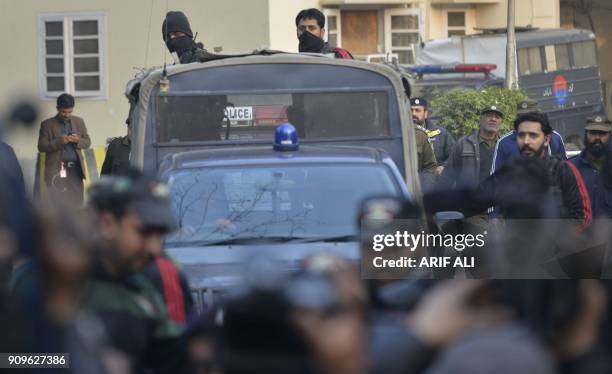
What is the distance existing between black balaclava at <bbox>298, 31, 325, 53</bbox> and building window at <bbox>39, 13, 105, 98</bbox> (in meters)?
13.4

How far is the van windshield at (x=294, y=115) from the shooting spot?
962 cm

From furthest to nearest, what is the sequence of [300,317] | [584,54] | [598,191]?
[584,54]
[598,191]
[300,317]

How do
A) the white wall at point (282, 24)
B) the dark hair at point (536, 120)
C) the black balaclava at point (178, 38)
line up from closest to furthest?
the dark hair at point (536, 120) < the black balaclava at point (178, 38) < the white wall at point (282, 24)

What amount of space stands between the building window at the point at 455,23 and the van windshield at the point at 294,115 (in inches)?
851

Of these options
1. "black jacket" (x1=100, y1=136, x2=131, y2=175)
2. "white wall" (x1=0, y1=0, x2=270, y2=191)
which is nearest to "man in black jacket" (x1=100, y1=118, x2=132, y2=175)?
"black jacket" (x1=100, y1=136, x2=131, y2=175)

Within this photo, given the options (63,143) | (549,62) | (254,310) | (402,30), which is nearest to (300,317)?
(254,310)

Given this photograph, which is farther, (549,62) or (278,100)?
(549,62)

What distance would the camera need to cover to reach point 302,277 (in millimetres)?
2914

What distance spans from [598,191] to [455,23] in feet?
74.7

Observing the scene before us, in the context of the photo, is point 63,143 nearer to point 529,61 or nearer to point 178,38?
point 178,38

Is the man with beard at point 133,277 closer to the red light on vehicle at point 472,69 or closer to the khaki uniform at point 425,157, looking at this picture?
the khaki uniform at point 425,157

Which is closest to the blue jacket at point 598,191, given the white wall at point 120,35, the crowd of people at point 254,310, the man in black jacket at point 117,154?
the man in black jacket at point 117,154

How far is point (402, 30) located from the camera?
29484 mm

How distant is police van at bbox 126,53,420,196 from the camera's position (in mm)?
9547
